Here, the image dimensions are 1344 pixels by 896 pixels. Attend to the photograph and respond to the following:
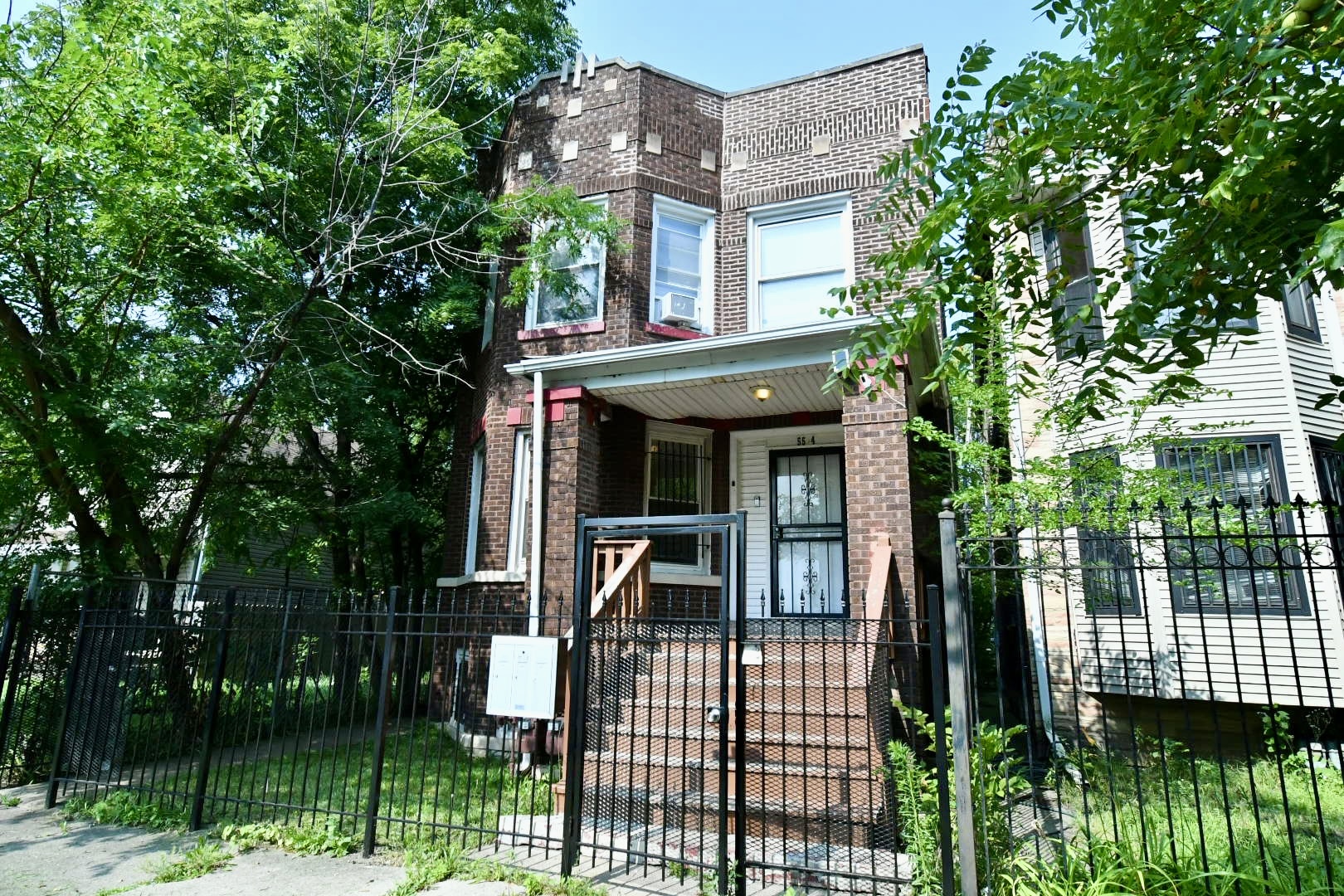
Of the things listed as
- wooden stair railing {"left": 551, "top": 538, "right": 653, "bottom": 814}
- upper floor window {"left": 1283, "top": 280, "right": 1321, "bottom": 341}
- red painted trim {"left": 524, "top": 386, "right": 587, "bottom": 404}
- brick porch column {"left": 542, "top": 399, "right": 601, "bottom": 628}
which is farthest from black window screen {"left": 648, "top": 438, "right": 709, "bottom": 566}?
upper floor window {"left": 1283, "top": 280, "right": 1321, "bottom": 341}

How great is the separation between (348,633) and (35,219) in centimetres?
559

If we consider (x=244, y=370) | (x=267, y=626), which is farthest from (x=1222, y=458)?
(x=244, y=370)

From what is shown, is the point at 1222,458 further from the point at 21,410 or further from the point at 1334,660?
the point at 21,410

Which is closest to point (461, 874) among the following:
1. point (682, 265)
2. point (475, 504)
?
point (475, 504)

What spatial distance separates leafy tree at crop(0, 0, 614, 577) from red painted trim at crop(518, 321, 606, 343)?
105 centimetres

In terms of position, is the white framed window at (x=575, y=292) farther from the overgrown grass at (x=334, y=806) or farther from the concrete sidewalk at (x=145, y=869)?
the concrete sidewalk at (x=145, y=869)

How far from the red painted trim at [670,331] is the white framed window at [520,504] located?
2.14m

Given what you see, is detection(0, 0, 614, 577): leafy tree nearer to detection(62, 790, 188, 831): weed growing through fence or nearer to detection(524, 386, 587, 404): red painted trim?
detection(524, 386, 587, 404): red painted trim

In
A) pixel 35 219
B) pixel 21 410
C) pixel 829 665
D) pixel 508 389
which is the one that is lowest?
pixel 829 665

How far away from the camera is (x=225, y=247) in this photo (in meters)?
9.45

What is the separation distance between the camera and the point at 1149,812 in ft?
18.7

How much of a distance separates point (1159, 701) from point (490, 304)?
994 cm

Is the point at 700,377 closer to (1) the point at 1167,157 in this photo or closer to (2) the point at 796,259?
(2) the point at 796,259

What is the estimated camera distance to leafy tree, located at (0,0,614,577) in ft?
25.4
